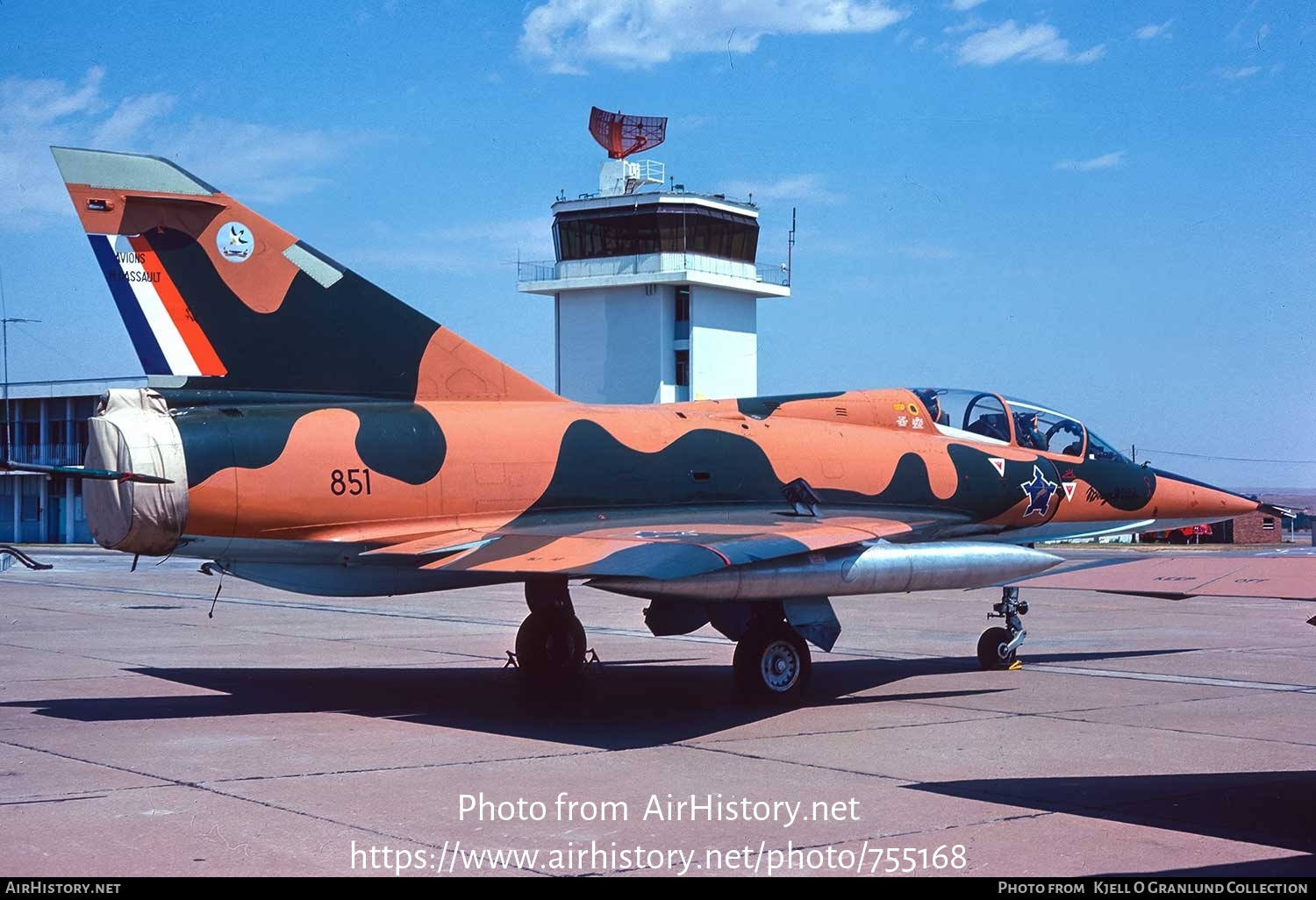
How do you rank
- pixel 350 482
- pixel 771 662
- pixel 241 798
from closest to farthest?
1. pixel 241 798
2. pixel 350 482
3. pixel 771 662

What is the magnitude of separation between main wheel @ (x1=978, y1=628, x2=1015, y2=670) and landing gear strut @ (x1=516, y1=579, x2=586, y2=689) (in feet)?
14.2

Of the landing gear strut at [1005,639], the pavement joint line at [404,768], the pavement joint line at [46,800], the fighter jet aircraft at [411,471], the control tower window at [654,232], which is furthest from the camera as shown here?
the control tower window at [654,232]

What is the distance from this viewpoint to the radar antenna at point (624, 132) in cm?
5975

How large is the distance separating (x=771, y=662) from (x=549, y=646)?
235 cm

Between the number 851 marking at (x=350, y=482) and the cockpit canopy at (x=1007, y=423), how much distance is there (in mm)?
6626

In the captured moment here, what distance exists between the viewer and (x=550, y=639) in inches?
508

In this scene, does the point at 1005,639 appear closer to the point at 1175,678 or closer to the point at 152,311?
the point at 1175,678

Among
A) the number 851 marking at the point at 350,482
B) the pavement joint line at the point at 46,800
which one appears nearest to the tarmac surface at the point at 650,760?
the pavement joint line at the point at 46,800

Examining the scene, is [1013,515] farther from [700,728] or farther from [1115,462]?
[700,728]

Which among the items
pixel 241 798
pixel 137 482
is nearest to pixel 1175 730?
pixel 241 798

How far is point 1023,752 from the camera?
9305 millimetres

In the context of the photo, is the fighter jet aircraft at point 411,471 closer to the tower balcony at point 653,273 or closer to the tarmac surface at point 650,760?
the tarmac surface at point 650,760

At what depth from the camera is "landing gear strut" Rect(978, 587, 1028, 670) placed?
14227 mm

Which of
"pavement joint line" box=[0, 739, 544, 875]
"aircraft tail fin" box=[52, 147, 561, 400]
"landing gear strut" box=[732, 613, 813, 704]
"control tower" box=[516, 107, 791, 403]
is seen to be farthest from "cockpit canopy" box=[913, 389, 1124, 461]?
"control tower" box=[516, 107, 791, 403]
